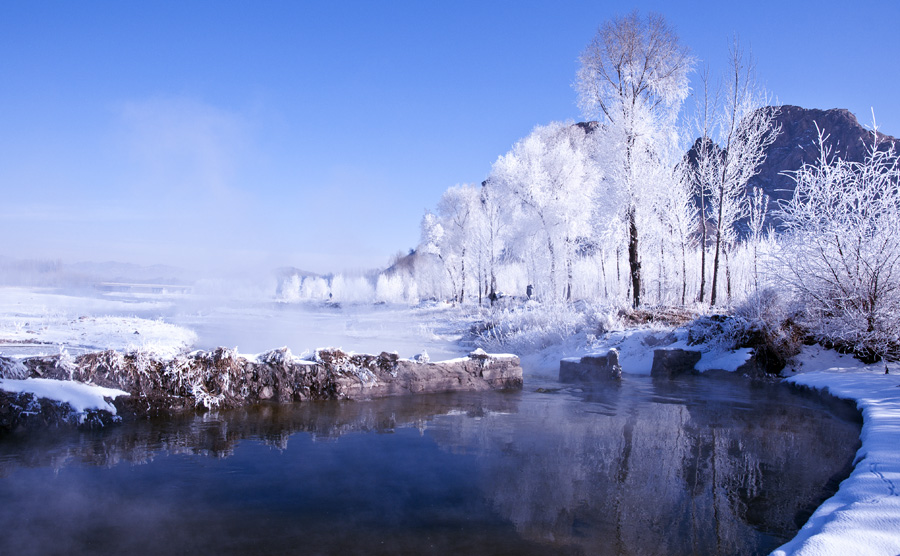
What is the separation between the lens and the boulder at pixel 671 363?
42.5 ft

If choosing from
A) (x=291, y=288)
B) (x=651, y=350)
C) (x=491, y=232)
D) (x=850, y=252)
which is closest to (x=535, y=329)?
(x=651, y=350)

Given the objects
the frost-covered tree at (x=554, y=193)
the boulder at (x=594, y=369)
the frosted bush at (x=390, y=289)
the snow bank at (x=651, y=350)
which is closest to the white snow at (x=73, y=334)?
the boulder at (x=594, y=369)

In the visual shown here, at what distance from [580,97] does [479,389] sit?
16266mm

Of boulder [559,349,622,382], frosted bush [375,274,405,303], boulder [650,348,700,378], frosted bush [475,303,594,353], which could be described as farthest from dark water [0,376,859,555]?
frosted bush [375,274,405,303]

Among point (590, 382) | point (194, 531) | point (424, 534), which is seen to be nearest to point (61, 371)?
point (194, 531)

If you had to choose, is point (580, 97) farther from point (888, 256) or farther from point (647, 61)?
point (888, 256)

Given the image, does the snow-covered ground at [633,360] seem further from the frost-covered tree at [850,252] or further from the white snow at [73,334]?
the frost-covered tree at [850,252]

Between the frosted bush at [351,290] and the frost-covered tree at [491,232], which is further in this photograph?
the frosted bush at [351,290]

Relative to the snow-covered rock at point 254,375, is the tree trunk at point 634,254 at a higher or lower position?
higher

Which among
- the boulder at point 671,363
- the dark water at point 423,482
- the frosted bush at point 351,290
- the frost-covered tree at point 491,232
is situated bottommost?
the dark water at point 423,482

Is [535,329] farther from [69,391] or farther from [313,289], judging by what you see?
[313,289]

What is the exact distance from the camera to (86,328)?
18.8m

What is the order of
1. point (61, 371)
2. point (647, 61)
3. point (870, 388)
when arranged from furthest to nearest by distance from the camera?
point (647, 61), point (870, 388), point (61, 371)

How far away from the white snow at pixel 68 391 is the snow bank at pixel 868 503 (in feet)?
25.2
